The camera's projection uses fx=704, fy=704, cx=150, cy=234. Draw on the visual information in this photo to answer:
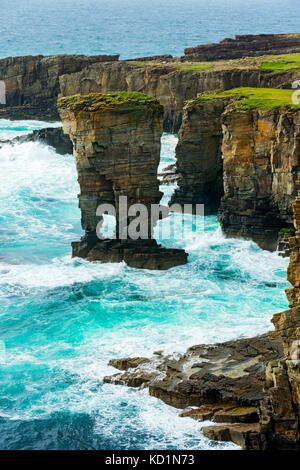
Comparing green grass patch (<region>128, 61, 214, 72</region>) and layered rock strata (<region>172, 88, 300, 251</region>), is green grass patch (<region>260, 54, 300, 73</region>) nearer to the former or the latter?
green grass patch (<region>128, 61, 214, 72</region>)

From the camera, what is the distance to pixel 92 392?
73.8 ft

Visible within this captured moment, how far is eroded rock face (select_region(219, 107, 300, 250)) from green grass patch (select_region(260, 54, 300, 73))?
2565 centimetres

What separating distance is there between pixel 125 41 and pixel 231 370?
149 m

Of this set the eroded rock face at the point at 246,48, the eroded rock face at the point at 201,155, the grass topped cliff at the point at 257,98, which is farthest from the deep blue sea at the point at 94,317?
the eroded rock face at the point at 246,48

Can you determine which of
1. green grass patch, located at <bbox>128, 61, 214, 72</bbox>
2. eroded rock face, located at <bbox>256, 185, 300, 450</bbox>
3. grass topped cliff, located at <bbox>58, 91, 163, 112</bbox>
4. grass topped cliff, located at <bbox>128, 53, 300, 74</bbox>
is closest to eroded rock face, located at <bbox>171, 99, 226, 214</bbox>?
grass topped cliff, located at <bbox>58, 91, 163, 112</bbox>

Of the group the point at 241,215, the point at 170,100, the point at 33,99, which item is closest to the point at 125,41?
the point at 33,99

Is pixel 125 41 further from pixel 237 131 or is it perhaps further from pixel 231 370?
pixel 231 370

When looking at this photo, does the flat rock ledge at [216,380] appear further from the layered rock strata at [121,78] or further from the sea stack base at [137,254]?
the layered rock strata at [121,78]

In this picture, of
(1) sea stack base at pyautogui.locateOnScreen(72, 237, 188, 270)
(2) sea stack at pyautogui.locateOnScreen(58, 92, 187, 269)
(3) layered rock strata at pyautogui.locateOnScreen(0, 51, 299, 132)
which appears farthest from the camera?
(3) layered rock strata at pyautogui.locateOnScreen(0, 51, 299, 132)

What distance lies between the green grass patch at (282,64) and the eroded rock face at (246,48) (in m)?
9.63

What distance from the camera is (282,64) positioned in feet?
209

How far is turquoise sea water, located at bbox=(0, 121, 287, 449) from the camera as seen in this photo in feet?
67.7

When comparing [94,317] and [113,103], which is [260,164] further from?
[94,317]

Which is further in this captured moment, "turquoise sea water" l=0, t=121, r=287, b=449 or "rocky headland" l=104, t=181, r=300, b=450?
"turquoise sea water" l=0, t=121, r=287, b=449
